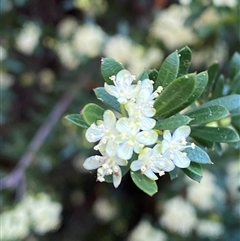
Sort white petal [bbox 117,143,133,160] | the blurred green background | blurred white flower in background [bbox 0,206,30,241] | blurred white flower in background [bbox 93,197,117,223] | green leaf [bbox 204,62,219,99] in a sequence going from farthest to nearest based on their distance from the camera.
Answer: blurred white flower in background [bbox 93,197,117,223], the blurred green background, blurred white flower in background [bbox 0,206,30,241], green leaf [bbox 204,62,219,99], white petal [bbox 117,143,133,160]

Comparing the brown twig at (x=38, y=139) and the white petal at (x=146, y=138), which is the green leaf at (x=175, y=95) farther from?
the brown twig at (x=38, y=139)

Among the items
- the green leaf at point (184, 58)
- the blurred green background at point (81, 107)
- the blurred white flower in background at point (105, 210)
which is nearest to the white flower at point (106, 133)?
the green leaf at point (184, 58)

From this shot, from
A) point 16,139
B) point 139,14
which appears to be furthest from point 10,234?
point 139,14

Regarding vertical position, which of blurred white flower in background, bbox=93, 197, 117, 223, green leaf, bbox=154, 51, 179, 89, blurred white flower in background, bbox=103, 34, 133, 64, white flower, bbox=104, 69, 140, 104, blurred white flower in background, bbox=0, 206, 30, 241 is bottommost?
blurred white flower in background, bbox=93, 197, 117, 223

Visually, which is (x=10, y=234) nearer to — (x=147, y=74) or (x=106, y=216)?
(x=106, y=216)

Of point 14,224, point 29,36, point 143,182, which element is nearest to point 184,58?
point 143,182

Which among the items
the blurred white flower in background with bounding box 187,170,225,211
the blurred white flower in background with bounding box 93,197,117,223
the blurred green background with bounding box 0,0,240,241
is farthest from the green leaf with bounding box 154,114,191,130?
the blurred white flower in background with bounding box 93,197,117,223

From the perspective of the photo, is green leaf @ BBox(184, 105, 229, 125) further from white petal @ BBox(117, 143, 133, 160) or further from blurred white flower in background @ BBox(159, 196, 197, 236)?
blurred white flower in background @ BBox(159, 196, 197, 236)

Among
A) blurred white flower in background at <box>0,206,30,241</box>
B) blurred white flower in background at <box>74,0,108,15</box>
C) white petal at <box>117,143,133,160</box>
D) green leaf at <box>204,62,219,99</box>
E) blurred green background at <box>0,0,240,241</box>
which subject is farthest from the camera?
blurred white flower in background at <box>74,0,108,15</box>
